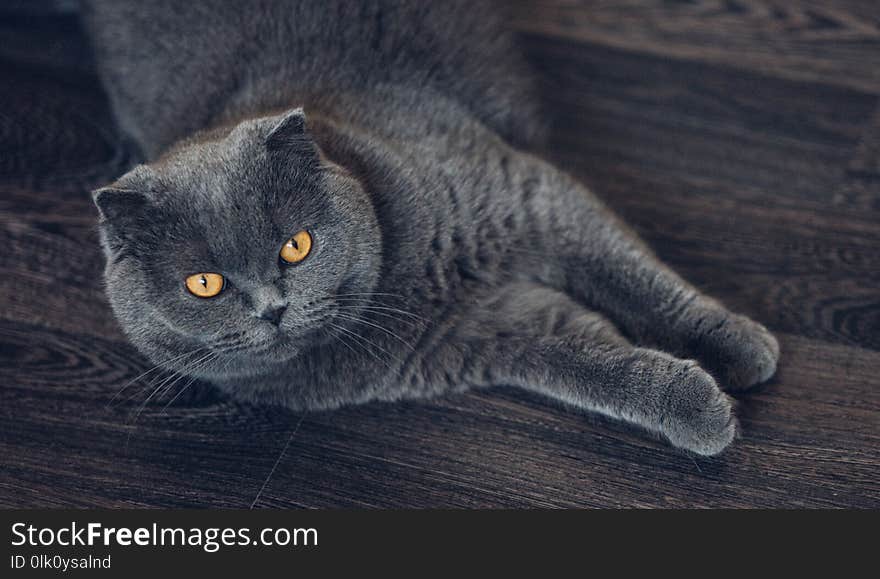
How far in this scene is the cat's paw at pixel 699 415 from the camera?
3.82 ft

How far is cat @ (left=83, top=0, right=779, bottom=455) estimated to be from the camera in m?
1.11

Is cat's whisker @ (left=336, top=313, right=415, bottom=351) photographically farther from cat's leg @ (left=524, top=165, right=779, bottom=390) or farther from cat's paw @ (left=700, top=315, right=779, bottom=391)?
cat's paw @ (left=700, top=315, right=779, bottom=391)

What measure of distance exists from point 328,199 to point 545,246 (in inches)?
14.4

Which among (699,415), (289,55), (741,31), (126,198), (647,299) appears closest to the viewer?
(126,198)

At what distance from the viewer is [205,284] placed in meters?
1.10

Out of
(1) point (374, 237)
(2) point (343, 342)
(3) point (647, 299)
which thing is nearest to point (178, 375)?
(2) point (343, 342)

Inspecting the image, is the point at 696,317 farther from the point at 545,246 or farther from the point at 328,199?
the point at 328,199

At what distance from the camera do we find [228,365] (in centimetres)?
119

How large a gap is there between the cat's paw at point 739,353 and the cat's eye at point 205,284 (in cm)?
71

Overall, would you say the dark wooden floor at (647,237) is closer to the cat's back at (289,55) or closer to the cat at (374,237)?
the cat at (374,237)

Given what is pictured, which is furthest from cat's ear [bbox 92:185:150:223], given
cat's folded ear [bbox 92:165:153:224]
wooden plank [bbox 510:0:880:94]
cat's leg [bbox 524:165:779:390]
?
wooden plank [bbox 510:0:880:94]

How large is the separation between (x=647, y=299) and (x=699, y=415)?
0.21 m

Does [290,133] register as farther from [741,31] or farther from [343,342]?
[741,31]

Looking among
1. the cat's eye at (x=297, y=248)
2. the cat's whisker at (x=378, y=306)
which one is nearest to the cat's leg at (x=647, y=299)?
the cat's whisker at (x=378, y=306)
